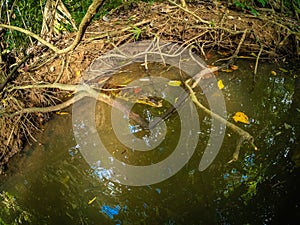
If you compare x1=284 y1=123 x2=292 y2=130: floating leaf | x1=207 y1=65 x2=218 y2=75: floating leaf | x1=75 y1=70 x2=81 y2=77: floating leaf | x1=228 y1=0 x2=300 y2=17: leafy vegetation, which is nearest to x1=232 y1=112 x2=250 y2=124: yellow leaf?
x1=284 y1=123 x2=292 y2=130: floating leaf

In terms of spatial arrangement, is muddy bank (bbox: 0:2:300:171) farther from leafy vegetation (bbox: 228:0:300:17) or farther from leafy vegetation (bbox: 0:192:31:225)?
leafy vegetation (bbox: 0:192:31:225)

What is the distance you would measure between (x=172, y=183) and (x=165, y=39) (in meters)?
1.96

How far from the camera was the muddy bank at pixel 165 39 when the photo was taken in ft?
10.2

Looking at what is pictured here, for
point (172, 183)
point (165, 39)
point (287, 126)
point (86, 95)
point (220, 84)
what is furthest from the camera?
point (165, 39)

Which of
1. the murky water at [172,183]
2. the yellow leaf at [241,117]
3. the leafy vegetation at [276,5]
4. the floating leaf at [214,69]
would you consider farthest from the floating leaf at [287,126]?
the leafy vegetation at [276,5]

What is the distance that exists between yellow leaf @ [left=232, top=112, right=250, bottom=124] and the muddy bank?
0.75 m

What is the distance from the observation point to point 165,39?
3.68 metres

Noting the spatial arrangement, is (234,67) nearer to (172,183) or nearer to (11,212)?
(172,183)

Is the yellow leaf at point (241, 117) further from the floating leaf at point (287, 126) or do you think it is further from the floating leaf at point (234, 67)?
the floating leaf at point (234, 67)

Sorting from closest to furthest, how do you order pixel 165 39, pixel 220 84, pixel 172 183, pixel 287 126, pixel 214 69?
pixel 172 183, pixel 287 126, pixel 220 84, pixel 214 69, pixel 165 39

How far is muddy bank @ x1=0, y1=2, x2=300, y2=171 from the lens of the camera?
3102 millimetres

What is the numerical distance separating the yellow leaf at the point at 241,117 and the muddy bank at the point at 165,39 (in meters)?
0.75

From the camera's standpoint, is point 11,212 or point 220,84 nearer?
point 11,212

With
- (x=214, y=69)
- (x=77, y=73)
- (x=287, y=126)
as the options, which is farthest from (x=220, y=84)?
(x=77, y=73)
